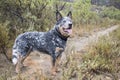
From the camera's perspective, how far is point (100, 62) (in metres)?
7.00

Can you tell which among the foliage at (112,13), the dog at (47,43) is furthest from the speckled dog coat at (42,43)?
the foliage at (112,13)

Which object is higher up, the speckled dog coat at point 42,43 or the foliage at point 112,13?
the speckled dog coat at point 42,43

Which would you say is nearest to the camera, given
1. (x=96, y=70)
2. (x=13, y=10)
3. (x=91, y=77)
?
(x=91, y=77)

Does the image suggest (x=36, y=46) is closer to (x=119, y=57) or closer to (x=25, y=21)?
(x=119, y=57)

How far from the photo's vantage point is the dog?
6.59 metres

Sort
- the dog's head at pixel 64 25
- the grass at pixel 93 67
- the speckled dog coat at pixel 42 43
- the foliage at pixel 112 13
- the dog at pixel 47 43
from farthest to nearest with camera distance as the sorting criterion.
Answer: the foliage at pixel 112 13 < the speckled dog coat at pixel 42 43 < the dog at pixel 47 43 < the dog's head at pixel 64 25 < the grass at pixel 93 67

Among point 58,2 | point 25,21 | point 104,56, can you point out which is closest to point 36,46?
point 104,56

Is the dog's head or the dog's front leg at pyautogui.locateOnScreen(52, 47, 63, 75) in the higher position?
the dog's head

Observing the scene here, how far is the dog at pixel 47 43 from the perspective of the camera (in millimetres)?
6590

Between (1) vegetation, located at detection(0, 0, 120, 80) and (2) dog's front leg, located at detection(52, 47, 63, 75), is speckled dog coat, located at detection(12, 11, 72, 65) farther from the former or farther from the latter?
(1) vegetation, located at detection(0, 0, 120, 80)

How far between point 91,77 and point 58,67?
1.18 metres

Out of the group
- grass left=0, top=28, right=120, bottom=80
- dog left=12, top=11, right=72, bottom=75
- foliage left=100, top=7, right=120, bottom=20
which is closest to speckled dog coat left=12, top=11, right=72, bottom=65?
dog left=12, top=11, right=72, bottom=75

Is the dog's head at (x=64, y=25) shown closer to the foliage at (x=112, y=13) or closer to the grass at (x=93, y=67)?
the grass at (x=93, y=67)

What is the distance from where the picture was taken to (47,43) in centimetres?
680
